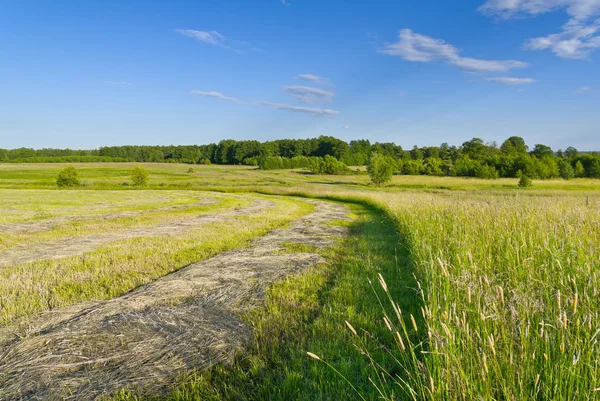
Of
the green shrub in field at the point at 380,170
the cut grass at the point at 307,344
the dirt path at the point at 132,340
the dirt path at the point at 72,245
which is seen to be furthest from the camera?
the green shrub in field at the point at 380,170

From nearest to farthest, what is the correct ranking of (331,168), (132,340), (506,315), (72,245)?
(506,315), (132,340), (72,245), (331,168)

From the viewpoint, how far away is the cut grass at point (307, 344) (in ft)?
12.2

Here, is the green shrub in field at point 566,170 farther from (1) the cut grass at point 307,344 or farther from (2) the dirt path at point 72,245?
(1) the cut grass at point 307,344

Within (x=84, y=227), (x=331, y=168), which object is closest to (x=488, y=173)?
(x=331, y=168)

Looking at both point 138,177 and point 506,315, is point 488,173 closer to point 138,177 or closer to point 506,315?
point 138,177

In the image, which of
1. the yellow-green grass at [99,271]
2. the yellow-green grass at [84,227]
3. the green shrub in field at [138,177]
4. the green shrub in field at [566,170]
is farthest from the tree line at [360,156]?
the yellow-green grass at [99,271]

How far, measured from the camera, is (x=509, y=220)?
8383 millimetres

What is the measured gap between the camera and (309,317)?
5602 mm

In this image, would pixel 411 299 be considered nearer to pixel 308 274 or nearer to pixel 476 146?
pixel 308 274

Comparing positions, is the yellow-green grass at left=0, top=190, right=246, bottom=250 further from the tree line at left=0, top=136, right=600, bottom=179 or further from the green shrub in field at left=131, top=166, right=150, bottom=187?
the tree line at left=0, top=136, right=600, bottom=179

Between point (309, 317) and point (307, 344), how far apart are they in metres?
0.94

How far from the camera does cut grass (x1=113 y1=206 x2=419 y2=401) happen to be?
12.2 ft

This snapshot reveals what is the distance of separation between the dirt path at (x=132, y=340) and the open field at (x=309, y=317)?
0.9 inches

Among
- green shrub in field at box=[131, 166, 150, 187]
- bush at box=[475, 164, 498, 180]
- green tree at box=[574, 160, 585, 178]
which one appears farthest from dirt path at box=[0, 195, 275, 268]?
green tree at box=[574, 160, 585, 178]
